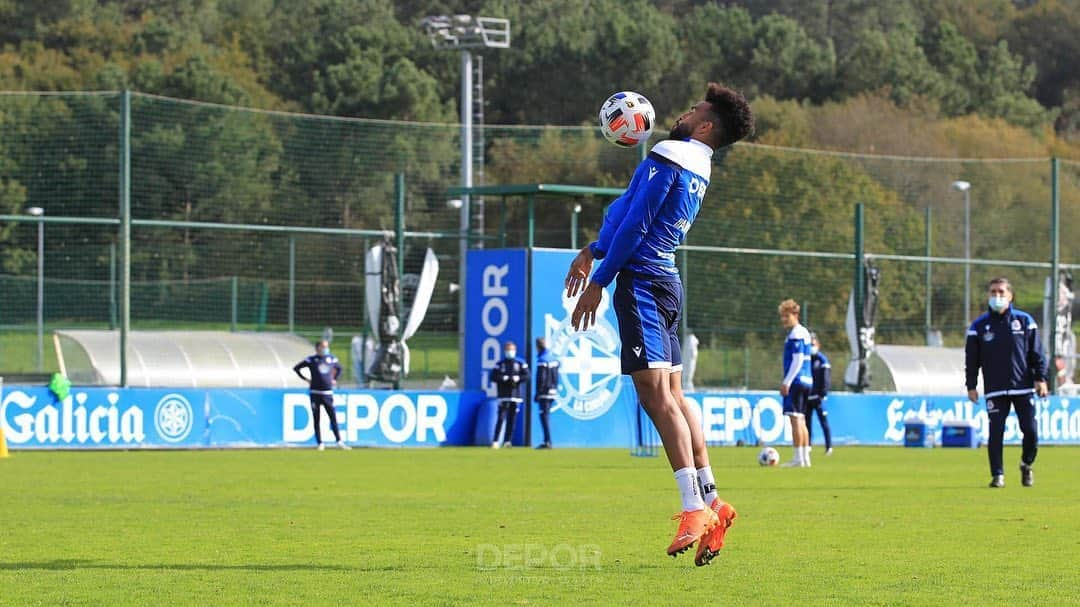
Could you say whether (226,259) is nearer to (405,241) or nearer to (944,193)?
(405,241)

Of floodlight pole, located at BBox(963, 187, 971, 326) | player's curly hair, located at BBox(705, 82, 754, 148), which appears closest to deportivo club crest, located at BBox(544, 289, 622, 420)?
floodlight pole, located at BBox(963, 187, 971, 326)

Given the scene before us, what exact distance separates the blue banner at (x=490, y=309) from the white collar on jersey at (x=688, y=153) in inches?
840

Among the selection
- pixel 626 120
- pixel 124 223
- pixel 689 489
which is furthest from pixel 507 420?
pixel 689 489

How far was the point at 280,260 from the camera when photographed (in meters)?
38.0

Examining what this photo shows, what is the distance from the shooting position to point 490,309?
31344 millimetres

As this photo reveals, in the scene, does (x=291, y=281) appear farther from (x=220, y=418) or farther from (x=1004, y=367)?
(x=1004, y=367)

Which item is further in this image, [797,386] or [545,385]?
[545,385]

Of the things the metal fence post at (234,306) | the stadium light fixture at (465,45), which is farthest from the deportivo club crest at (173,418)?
the metal fence post at (234,306)

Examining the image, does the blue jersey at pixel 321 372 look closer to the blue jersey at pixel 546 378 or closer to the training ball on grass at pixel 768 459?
the blue jersey at pixel 546 378

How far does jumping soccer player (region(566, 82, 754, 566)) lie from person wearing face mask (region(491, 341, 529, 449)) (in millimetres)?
20276

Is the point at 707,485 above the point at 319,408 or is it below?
above

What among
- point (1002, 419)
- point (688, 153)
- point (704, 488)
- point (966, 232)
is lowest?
point (1002, 419)

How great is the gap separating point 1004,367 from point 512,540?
8000 millimetres

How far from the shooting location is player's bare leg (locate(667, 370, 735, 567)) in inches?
347
